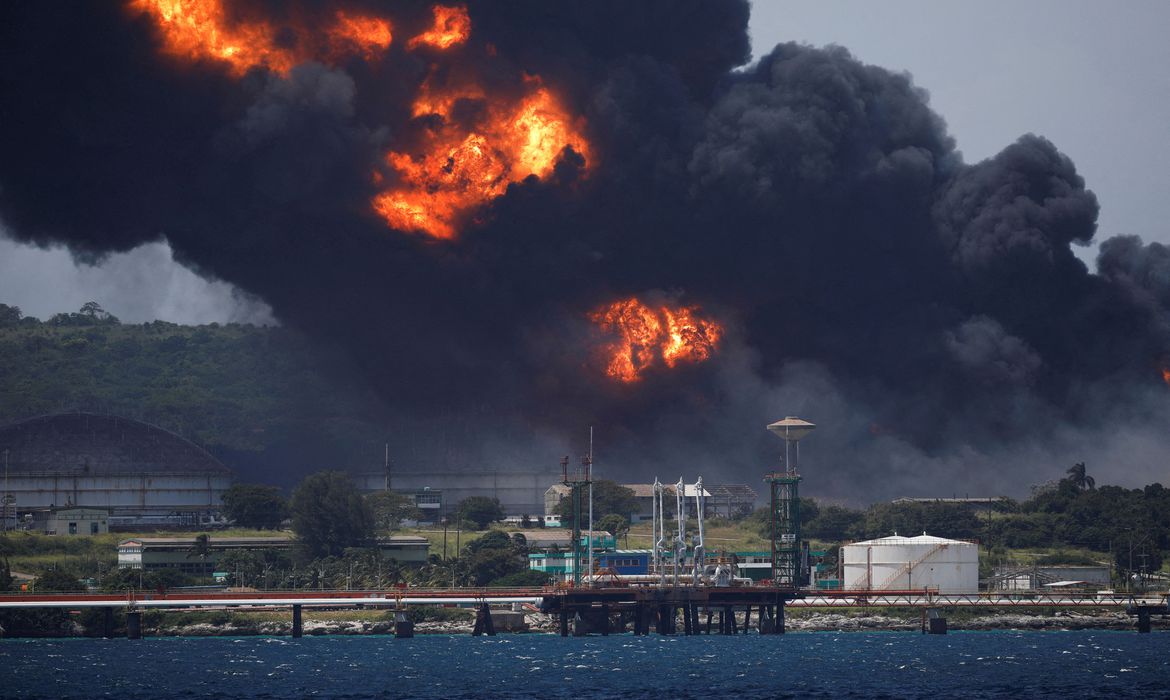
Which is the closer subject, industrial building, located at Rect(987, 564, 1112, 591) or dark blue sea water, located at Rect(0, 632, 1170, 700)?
dark blue sea water, located at Rect(0, 632, 1170, 700)

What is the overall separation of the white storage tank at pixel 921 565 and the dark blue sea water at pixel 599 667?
504 inches

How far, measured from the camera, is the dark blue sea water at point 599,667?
384 feet

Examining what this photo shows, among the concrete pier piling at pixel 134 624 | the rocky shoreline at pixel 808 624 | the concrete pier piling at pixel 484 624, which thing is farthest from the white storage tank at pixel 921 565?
the concrete pier piling at pixel 134 624

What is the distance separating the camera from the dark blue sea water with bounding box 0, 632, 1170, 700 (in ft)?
384

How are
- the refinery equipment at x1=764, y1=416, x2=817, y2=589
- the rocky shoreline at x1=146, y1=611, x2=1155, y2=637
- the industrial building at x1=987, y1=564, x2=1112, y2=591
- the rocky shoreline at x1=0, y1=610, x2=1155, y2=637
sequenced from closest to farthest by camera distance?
the rocky shoreline at x1=0, y1=610, x2=1155, y2=637
the rocky shoreline at x1=146, y1=611, x2=1155, y2=637
the refinery equipment at x1=764, y1=416, x2=817, y2=589
the industrial building at x1=987, y1=564, x2=1112, y2=591

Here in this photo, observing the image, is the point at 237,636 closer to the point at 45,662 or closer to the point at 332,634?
the point at 332,634

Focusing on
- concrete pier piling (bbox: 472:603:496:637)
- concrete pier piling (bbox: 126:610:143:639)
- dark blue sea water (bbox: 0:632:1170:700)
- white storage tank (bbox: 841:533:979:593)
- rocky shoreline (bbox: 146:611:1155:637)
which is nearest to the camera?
dark blue sea water (bbox: 0:632:1170:700)

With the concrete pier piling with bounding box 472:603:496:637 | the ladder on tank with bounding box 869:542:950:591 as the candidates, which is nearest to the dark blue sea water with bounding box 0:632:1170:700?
the concrete pier piling with bounding box 472:603:496:637

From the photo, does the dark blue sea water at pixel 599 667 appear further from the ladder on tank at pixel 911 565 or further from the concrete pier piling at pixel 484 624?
the ladder on tank at pixel 911 565

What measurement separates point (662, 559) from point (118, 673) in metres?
55.7

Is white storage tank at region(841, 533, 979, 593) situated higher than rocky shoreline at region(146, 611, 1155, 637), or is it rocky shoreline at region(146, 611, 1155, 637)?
white storage tank at region(841, 533, 979, 593)

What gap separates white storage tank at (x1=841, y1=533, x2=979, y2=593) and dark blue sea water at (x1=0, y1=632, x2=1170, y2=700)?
1279 centimetres

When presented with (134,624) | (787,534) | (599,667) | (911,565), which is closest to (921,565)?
(911,565)

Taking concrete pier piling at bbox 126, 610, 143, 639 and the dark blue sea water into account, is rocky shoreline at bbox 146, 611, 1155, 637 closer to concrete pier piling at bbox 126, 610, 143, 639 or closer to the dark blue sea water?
the dark blue sea water
